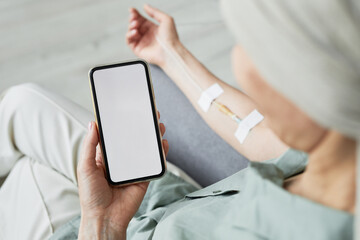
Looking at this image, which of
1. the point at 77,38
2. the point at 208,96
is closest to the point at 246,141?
the point at 208,96

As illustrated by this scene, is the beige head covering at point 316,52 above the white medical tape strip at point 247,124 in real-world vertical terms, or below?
above

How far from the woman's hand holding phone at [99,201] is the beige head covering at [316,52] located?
0.50 metres

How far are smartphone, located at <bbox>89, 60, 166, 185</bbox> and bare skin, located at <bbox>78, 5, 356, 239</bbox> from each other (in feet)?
0.09

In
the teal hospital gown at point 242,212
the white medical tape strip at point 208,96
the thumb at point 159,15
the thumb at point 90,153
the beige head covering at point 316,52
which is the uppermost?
the thumb at point 159,15

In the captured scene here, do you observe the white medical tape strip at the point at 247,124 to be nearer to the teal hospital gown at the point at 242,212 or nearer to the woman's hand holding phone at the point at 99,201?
the teal hospital gown at the point at 242,212

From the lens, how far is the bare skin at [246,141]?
509 millimetres

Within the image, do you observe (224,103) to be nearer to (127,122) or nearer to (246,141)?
(246,141)

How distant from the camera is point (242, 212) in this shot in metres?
0.65

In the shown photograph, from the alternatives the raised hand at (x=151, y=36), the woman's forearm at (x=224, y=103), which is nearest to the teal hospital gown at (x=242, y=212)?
the woman's forearm at (x=224, y=103)

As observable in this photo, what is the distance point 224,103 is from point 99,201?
40 centimetres

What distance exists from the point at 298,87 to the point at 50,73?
1.39 meters

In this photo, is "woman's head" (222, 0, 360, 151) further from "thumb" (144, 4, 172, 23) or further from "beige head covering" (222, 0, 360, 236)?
"thumb" (144, 4, 172, 23)

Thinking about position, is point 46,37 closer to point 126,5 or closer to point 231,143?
point 126,5

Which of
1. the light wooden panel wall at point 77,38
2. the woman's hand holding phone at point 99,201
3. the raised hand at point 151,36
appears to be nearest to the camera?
the woman's hand holding phone at point 99,201
